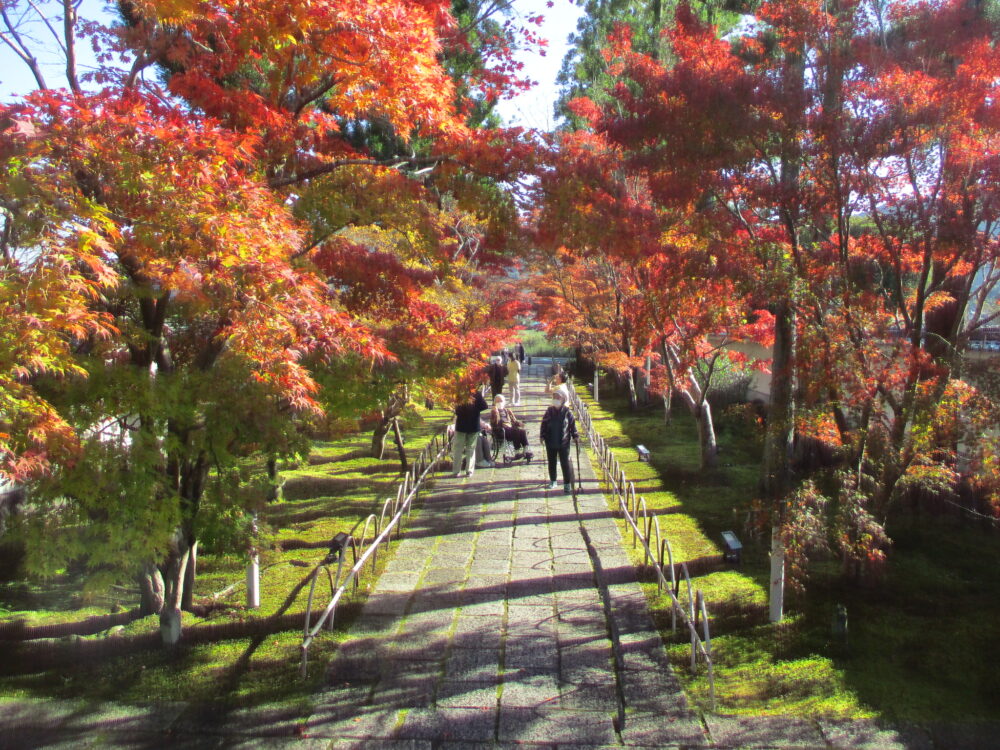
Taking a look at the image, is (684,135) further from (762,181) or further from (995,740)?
(995,740)

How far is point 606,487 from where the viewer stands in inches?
444

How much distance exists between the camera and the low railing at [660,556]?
4.97 m

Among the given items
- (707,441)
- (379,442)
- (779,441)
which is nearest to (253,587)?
(779,441)

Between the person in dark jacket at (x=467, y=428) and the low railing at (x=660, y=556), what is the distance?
210 cm

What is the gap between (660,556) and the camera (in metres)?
6.58

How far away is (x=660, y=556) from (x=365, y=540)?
3724 mm

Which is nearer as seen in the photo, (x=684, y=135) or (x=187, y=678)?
(x=187, y=678)

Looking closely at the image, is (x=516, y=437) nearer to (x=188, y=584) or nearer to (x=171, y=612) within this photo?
(x=188, y=584)

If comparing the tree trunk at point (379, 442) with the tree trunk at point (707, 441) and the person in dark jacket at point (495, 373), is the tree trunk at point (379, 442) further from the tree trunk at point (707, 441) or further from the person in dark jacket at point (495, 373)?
the tree trunk at point (707, 441)

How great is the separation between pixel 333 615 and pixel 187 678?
3.62 feet

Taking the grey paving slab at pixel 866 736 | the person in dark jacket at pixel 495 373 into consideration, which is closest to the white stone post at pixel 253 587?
the grey paving slab at pixel 866 736

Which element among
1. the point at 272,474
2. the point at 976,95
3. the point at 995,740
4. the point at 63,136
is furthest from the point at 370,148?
the point at 995,740

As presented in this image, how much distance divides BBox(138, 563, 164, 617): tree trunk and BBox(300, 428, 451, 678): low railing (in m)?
1.29

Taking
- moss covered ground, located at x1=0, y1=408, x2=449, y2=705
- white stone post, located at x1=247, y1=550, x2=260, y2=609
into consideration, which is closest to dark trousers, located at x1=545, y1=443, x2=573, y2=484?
moss covered ground, located at x1=0, y1=408, x2=449, y2=705
